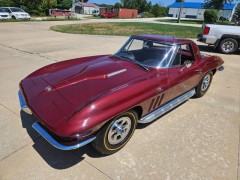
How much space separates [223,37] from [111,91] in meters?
8.64

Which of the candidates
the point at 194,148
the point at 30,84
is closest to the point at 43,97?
the point at 30,84

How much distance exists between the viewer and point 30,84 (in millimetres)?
2959

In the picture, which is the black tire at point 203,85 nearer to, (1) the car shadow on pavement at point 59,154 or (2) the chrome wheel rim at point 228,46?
(1) the car shadow on pavement at point 59,154

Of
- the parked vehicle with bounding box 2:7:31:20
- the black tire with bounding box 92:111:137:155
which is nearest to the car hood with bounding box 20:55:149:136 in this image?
the black tire with bounding box 92:111:137:155

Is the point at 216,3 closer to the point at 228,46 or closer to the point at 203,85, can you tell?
the point at 228,46

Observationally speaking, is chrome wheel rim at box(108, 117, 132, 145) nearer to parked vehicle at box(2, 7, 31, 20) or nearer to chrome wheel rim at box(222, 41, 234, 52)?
chrome wheel rim at box(222, 41, 234, 52)

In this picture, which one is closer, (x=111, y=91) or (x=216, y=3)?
(x=111, y=91)

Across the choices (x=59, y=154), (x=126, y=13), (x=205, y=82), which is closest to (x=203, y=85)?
(x=205, y=82)

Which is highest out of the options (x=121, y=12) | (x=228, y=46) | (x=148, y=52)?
(x=121, y=12)

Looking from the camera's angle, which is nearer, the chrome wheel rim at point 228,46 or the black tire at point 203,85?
the black tire at point 203,85

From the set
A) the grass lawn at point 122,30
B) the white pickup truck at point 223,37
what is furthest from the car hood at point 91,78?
the grass lawn at point 122,30

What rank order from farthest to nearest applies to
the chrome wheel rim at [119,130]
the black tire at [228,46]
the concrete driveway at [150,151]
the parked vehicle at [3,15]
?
the parked vehicle at [3,15], the black tire at [228,46], the chrome wheel rim at [119,130], the concrete driveway at [150,151]

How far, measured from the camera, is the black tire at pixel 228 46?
30.2 feet

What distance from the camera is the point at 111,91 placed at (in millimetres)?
2518
